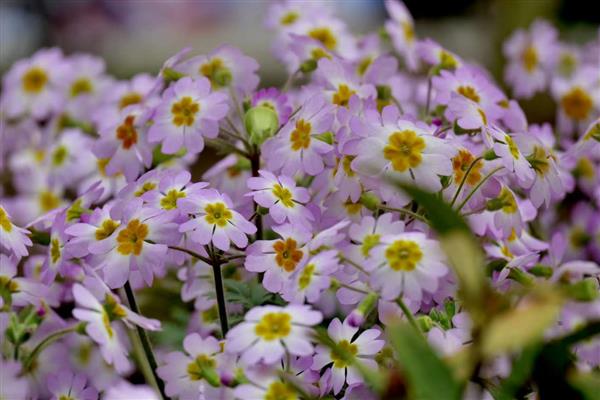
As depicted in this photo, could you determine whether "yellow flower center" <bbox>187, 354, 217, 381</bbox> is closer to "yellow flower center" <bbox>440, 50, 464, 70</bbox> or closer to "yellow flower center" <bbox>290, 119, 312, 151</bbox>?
"yellow flower center" <bbox>290, 119, 312, 151</bbox>

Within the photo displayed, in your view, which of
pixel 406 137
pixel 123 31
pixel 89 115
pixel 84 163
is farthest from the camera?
pixel 123 31

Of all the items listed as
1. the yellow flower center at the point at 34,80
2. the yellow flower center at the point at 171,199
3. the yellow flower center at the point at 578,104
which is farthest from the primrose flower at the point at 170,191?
the yellow flower center at the point at 578,104

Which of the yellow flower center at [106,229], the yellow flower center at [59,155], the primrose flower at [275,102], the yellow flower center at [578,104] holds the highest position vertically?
the primrose flower at [275,102]

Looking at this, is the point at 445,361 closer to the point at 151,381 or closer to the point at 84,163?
the point at 151,381

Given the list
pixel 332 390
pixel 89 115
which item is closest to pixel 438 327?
pixel 332 390

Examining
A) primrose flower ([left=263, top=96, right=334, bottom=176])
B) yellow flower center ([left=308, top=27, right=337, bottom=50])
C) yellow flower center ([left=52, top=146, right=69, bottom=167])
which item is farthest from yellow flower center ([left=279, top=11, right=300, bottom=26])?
primrose flower ([left=263, top=96, right=334, bottom=176])

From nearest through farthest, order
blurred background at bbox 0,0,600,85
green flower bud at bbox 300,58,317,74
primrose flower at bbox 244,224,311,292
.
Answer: primrose flower at bbox 244,224,311,292 < green flower bud at bbox 300,58,317,74 < blurred background at bbox 0,0,600,85

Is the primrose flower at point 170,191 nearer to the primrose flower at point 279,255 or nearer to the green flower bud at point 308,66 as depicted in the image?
the primrose flower at point 279,255
